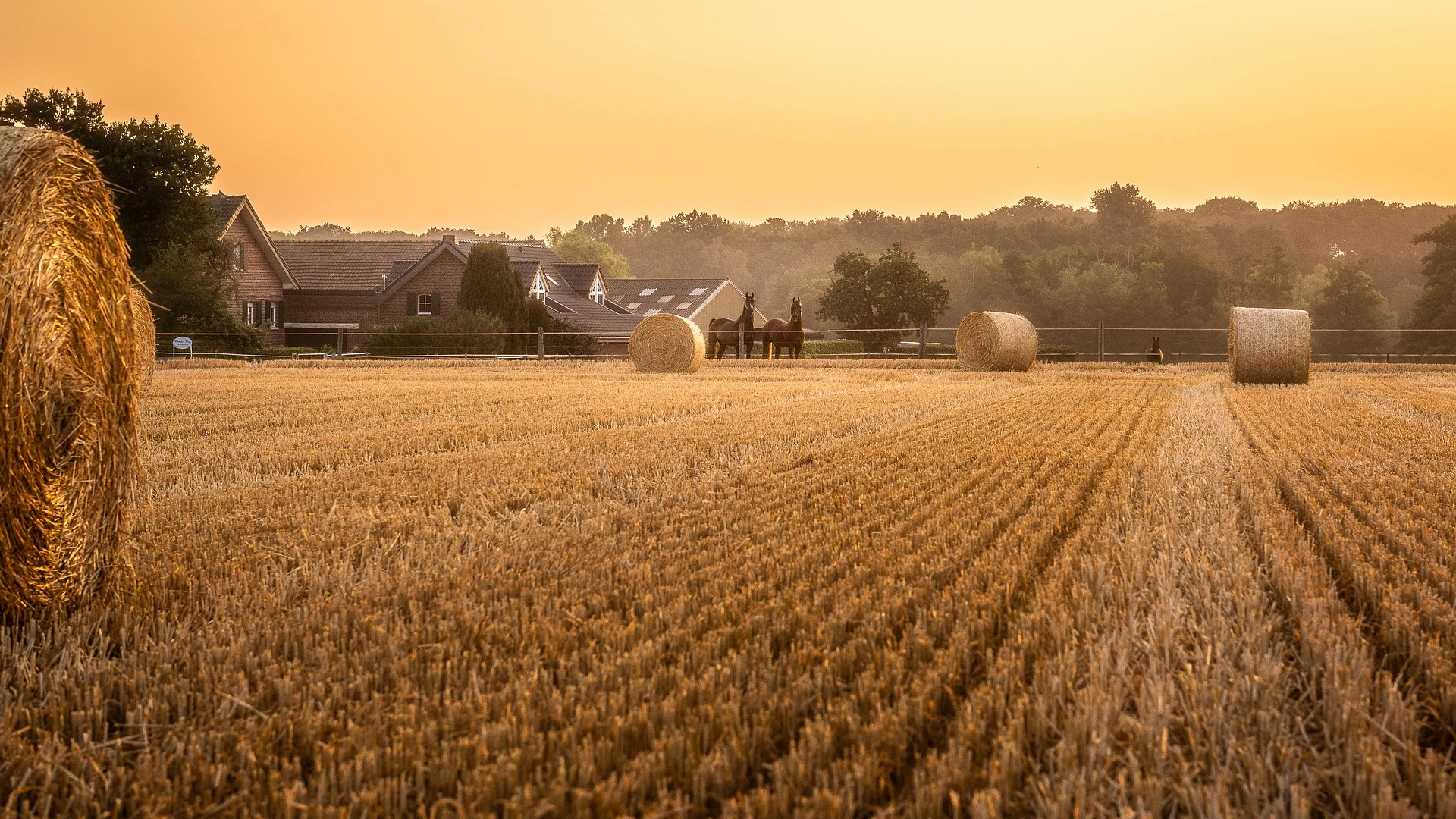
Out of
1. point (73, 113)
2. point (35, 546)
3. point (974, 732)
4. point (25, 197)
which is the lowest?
point (974, 732)

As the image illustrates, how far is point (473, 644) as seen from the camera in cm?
261

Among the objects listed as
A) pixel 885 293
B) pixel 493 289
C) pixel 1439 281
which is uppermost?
pixel 1439 281

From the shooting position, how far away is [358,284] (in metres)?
44.2

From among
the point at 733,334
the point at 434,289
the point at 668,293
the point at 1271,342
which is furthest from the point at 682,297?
the point at 1271,342

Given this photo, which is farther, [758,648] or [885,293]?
[885,293]

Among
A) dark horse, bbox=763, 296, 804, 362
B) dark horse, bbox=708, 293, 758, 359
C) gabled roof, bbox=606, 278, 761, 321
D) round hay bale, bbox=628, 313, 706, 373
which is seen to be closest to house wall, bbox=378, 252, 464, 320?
dark horse, bbox=708, 293, 758, 359

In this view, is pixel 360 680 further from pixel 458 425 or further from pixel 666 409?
pixel 666 409

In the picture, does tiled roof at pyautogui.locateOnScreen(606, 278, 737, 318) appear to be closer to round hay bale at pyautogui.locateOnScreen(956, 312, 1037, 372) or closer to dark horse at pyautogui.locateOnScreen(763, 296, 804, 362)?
dark horse at pyautogui.locateOnScreen(763, 296, 804, 362)

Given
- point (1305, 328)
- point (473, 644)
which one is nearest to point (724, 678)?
point (473, 644)

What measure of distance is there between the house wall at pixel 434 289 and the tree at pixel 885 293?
17607 millimetres

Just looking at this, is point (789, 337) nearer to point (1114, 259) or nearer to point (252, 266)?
point (252, 266)

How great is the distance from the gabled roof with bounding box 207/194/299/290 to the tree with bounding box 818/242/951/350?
24.3m

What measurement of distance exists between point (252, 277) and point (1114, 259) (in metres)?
54.2

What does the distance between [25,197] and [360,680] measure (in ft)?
6.03
